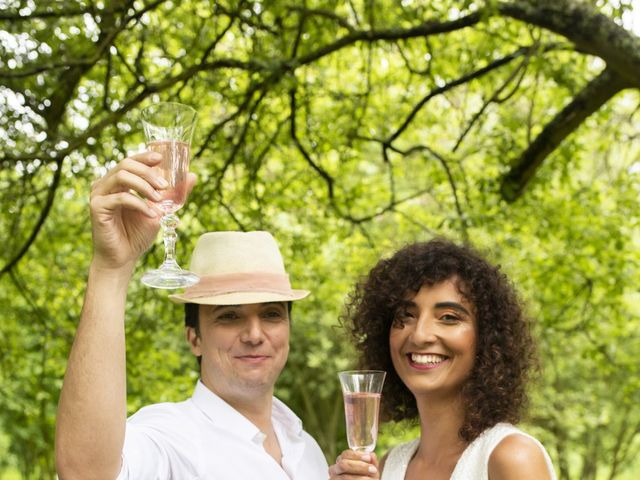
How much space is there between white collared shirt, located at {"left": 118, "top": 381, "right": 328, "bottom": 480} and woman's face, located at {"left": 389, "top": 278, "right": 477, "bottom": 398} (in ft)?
2.25

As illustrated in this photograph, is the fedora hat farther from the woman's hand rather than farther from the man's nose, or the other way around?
the woman's hand

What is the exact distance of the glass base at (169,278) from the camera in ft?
8.15

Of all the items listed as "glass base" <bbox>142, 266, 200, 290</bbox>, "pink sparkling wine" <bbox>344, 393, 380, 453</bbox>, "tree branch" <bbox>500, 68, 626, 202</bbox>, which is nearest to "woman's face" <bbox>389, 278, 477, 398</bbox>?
"pink sparkling wine" <bbox>344, 393, 380, 453</bbox>

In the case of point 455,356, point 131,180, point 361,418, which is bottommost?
point 361,418

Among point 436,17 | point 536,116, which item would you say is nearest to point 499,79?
point 536,116

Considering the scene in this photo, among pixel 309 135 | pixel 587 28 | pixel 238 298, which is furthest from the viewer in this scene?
pixel 309 135

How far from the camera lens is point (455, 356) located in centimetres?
322

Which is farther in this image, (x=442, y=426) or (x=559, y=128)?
(x=559, y=128)

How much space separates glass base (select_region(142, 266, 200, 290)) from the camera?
248cm

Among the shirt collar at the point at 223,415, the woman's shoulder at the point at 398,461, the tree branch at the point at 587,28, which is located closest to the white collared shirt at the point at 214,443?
the shirt collar at the point at 223,415

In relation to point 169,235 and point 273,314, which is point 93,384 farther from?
point 273,314

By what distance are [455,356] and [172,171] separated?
124cm

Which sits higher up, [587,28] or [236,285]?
[587,28]

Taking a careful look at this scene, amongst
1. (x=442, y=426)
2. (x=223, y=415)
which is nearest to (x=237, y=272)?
(x=223, y=415)
